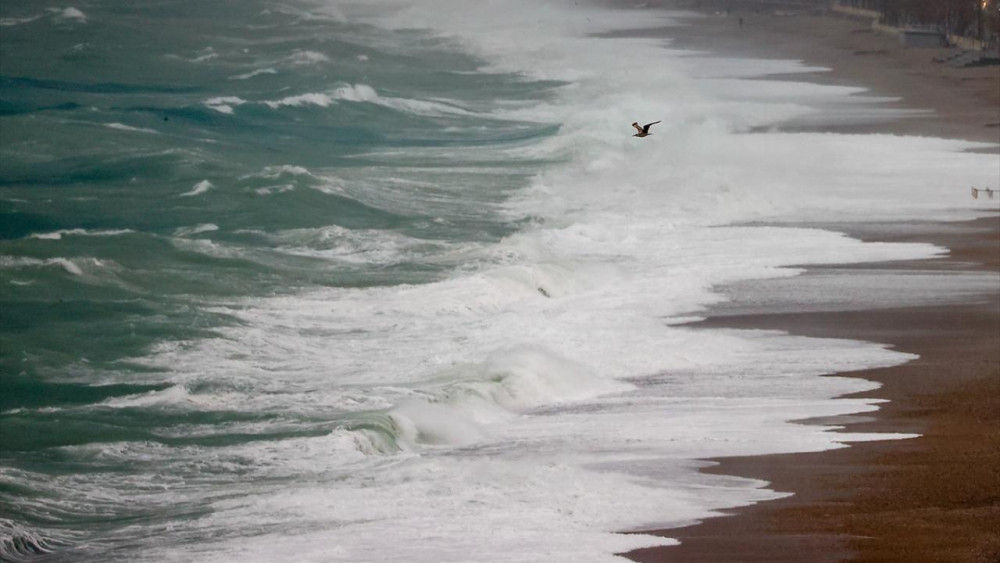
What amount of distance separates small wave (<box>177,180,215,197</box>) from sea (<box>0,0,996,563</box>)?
0.11 meters

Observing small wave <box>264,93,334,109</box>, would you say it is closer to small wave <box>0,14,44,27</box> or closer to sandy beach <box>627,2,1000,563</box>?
sandy beach <box>627,2,1000,563</box>

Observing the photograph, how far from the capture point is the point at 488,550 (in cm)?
1880

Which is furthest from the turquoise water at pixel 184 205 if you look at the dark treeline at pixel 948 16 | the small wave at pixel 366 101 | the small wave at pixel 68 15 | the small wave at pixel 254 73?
the small wave at pixel 68 15

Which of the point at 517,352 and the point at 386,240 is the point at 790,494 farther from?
the point at 386,240

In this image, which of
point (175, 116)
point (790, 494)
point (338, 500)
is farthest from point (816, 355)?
point (175, 116)

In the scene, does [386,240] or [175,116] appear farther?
[175,116]

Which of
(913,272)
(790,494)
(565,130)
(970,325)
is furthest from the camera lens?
(565,130)

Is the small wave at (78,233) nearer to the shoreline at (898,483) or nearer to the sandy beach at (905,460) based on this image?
the sandy beach at (905,460)

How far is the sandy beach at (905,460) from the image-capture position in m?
18.3

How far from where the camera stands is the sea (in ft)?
68.4

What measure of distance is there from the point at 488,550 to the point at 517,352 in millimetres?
9487

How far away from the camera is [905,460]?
Result: 21.6 metres

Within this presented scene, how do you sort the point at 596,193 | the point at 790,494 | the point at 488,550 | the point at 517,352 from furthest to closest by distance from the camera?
the point at 596,193 → the point at 517,352 → the point at 790,494 → the point at 488,550

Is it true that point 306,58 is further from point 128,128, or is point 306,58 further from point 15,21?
point 15,21
